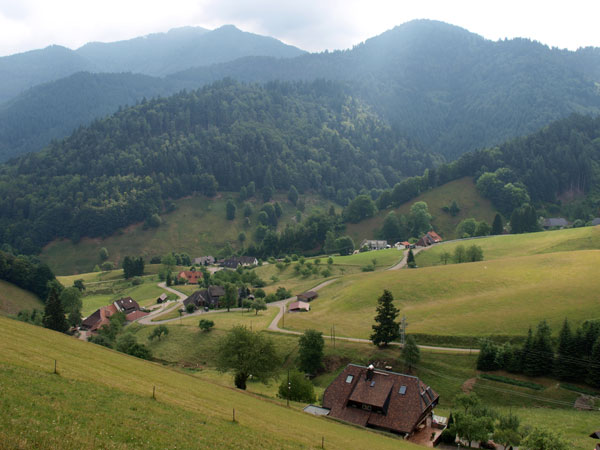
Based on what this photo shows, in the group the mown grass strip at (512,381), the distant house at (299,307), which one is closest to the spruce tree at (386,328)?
the mown grass strip at (512,381)

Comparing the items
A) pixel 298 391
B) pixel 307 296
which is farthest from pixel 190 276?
pixel 298 391

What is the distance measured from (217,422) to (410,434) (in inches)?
949

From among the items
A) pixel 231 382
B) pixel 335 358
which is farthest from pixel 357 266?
pixel 231 382

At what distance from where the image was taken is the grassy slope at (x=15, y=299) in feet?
344

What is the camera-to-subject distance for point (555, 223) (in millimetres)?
157375

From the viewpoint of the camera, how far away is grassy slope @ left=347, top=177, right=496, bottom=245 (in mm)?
171750

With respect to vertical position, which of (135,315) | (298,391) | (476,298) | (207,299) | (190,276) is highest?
(476,298)

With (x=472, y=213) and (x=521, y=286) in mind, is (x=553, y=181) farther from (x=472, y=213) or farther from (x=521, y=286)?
(x=521, y=286)

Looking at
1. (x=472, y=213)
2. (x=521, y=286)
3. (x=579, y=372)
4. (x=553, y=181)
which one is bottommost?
(x=579, y=372)

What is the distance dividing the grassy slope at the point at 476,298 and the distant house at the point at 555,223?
261ft

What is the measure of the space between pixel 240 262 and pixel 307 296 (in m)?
67.7

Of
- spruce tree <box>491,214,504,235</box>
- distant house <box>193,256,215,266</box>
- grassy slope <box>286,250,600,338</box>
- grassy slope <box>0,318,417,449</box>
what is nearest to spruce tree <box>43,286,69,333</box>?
grassy slope <box>286,250,600,338</box>

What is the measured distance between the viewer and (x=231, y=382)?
2381 inches

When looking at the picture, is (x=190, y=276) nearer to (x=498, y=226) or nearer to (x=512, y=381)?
(x=498, y=226)
